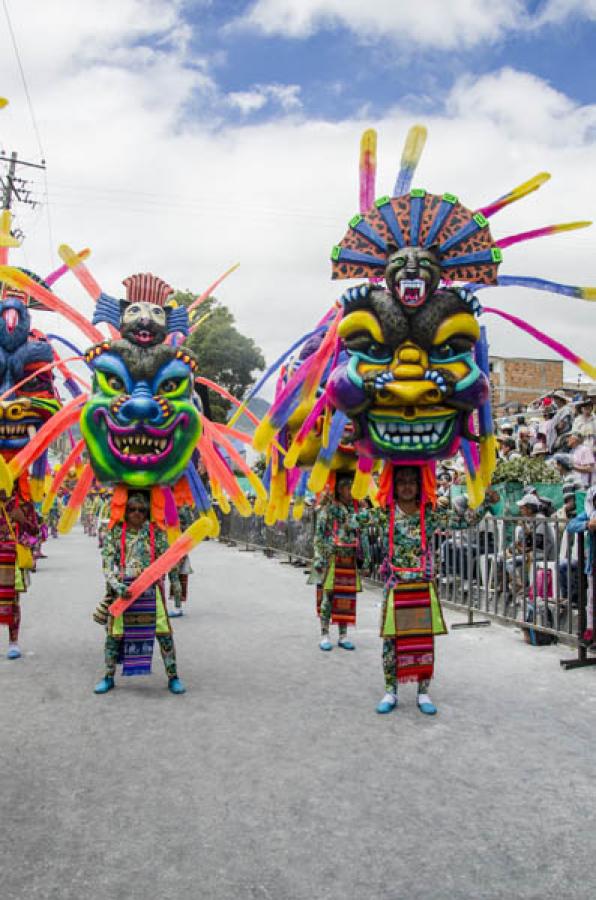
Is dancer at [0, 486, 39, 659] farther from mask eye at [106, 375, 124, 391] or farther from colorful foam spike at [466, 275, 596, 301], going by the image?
colorful foam spike at [466, 275, 596, 301]

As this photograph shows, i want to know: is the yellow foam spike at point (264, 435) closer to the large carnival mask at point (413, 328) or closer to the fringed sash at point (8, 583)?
the large carnival mask at point (413, 328)

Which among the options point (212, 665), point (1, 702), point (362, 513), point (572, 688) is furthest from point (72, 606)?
point (572, 688)

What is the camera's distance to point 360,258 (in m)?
4.46

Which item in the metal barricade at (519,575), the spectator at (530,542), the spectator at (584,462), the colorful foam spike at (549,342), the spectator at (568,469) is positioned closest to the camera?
the colorful foam spike at (549,342)

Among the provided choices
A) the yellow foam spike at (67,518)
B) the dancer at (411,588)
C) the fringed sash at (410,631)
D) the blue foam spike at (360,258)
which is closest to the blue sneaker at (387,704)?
the dancer at (411,588)

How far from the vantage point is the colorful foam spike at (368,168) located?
4680 mm

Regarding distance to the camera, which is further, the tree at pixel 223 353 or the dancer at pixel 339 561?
the tree at pixel 223 353

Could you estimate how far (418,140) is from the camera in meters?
4.53

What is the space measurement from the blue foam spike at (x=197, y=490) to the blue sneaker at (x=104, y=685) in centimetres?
128

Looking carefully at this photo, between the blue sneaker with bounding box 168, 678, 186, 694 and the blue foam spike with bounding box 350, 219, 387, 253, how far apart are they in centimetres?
292

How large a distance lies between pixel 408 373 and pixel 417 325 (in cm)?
32

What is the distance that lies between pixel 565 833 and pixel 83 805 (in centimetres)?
183

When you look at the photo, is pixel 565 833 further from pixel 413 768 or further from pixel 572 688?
pixel 572 688

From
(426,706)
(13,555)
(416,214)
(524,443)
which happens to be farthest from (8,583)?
(524,443)
